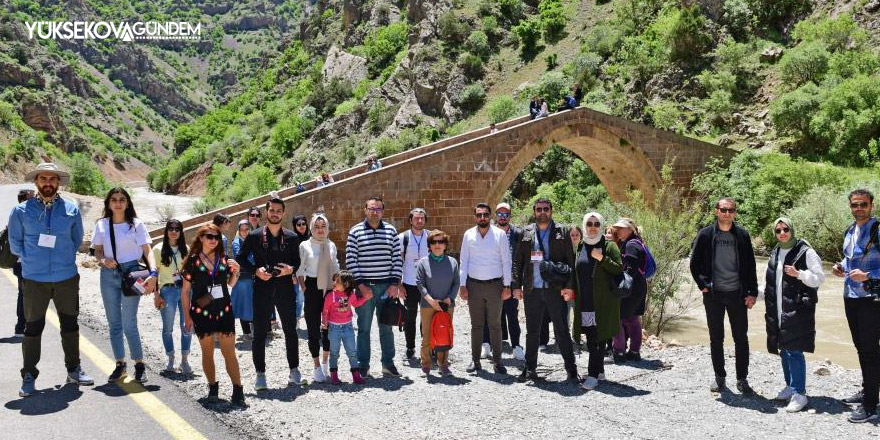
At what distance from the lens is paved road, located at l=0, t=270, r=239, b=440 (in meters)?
4.83

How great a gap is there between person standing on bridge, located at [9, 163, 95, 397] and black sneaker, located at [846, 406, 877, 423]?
20.2 ft

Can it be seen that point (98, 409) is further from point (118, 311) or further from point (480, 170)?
point (480, 170)

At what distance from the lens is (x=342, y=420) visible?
5.23 metres

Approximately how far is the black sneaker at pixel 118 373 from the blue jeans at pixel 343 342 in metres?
1.82

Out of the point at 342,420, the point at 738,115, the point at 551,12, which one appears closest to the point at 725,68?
the point at 738,115

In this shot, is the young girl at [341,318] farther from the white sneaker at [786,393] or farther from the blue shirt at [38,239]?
the white sneaker at [786,393]

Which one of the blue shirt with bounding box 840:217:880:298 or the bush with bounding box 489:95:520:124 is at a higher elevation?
the bush with bounding box 489:95:520:124

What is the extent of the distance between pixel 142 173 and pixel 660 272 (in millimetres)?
82400

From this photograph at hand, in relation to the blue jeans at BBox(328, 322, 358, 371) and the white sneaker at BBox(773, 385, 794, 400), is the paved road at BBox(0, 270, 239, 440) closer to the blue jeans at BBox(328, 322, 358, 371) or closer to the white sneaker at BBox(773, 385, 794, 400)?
the blue jeans at BBox(328, 322, 358, 371)

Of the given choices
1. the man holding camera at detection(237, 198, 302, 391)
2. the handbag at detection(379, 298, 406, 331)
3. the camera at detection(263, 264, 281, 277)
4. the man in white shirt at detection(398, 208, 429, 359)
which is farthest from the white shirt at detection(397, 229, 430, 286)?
the camera at detection(263, 264, 281, 277)

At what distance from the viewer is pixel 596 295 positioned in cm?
653

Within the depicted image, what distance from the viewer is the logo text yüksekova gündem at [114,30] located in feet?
379

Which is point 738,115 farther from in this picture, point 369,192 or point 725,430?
point 725,430

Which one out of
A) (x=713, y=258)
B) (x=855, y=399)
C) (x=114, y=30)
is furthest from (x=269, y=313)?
(x=114, y=30)
